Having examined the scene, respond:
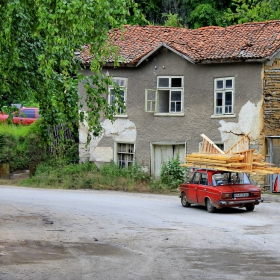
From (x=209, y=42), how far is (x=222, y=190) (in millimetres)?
12930

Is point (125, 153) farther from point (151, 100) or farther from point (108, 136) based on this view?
point (151, 100)

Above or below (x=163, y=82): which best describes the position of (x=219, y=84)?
below

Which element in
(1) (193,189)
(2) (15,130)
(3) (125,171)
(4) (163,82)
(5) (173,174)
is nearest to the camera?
(1) (193,189)

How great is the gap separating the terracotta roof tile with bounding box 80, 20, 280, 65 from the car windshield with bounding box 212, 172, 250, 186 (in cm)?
898

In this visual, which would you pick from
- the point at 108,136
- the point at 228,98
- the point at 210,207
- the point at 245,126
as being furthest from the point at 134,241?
the point at 108,136

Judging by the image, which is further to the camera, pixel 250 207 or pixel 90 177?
pixel 90 177

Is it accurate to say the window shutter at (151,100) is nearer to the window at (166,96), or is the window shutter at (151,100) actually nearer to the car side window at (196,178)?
the window at (166,96)

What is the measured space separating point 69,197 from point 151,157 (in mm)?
7011

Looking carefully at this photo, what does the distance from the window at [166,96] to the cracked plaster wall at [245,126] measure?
8.47 ft

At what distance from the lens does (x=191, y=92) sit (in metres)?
33.4

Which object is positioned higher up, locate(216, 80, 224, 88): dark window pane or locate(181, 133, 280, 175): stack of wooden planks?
locate(216, 80, 224, 88): dark window pane

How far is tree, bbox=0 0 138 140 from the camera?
11.4 metres

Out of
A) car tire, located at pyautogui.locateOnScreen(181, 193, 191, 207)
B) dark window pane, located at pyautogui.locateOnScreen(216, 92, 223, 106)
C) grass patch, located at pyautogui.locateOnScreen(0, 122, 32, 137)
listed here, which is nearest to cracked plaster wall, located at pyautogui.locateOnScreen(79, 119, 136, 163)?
grass patch, located at pyautogui.locateOnScreen(0, 122, 32, 137)

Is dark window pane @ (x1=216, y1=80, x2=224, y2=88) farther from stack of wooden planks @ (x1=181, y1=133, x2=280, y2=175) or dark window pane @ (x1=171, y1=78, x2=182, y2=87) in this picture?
stack of wooden planks @ (x1=181, y1=133, x2=280, y2=175)
